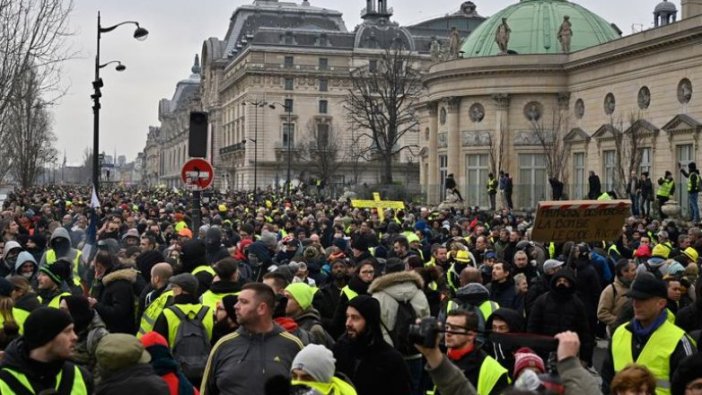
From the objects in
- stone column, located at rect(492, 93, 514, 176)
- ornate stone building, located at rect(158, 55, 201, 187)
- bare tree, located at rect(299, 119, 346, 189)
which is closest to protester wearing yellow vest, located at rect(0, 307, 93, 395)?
stone column, located at rect(492, 93, 514, 176)

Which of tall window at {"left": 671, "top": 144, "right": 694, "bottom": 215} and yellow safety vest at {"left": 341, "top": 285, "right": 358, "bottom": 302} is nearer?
yellow safety vest at {"left": 341, "top": 285, "right": 358, "bottom": 302}

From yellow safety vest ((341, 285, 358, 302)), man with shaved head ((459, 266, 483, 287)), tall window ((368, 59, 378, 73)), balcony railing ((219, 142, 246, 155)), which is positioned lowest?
yellow safety vest ((341, 285, 358, 302))

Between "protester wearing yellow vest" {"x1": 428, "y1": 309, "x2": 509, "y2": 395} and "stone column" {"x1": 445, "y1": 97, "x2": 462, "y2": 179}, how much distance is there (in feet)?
150

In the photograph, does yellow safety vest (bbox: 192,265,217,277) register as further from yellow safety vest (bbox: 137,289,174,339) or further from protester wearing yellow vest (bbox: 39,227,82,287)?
protester wearing yellow vest (bbox: 39,227,82,287)

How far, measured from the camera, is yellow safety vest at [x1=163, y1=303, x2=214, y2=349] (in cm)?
760

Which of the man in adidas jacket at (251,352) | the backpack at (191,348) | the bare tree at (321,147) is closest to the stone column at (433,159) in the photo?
the bare tree at (321,147)

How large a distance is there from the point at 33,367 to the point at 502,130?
4564cm

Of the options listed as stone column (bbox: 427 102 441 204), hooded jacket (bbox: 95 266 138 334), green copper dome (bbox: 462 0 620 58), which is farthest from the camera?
stone column (bbox: 427 102 441 204)

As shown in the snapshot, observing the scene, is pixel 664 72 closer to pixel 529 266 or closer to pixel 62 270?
pixel 529 266

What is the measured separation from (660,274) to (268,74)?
8636 cm

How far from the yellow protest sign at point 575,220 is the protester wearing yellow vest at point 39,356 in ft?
17.8

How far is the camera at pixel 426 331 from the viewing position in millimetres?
4684

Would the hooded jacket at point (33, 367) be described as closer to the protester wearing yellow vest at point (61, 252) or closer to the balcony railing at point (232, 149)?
the protester wearing yellow vest at point (61, 252)

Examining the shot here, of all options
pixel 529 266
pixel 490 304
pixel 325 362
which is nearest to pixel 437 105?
pixel 529 266
